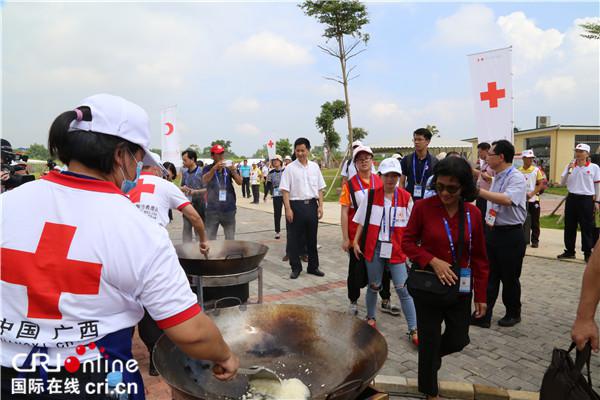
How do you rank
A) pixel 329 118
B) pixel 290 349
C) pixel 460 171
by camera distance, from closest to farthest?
1. pixel 290 349
2. pixel 460 171
3. pixel 329 118

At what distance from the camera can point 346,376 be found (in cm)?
224

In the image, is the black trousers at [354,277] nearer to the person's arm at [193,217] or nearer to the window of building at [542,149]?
the person's arm at [193,217]

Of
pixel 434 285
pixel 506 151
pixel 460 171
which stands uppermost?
pixel 506 151

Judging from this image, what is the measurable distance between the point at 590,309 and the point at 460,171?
3.44ft

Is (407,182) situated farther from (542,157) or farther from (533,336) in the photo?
(542,157)

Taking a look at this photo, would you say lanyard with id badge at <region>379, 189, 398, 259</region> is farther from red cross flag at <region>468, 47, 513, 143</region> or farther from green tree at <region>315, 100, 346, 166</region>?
green tree at <region>315, 100, 346, 166</region>

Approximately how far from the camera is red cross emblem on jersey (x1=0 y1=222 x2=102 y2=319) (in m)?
1.26

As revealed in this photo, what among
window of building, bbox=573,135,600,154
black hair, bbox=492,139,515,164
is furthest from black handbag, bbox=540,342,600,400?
window of building, bbox=573,135,600,154

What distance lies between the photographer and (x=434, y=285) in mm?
2652

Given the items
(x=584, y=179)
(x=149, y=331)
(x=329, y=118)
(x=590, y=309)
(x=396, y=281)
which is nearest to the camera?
(x=590, y=309)

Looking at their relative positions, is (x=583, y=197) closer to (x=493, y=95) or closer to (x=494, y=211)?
(x=493, y=95)

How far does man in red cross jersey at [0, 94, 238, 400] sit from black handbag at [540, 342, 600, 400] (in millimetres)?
1540

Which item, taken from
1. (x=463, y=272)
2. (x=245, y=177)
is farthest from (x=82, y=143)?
(x=245, y=177)

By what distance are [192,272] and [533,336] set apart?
11.4ft
